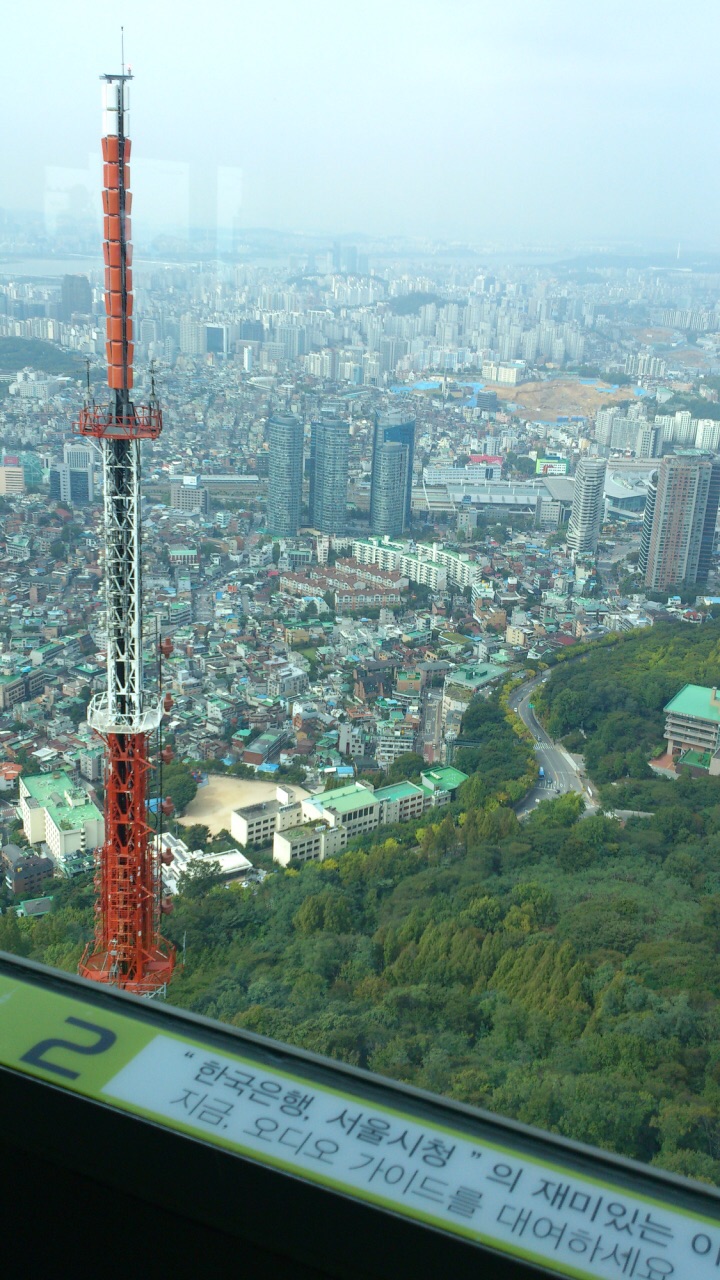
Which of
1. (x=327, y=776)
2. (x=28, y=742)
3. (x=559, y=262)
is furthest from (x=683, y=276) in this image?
(x=28, y=742)

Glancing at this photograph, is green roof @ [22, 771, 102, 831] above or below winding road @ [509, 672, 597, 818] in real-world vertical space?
above

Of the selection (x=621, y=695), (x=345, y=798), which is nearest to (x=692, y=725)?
(x=621, y=695)

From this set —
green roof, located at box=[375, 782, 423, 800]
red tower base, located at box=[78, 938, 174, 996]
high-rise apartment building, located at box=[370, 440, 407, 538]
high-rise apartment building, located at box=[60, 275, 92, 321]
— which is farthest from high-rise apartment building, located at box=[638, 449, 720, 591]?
red tower base, located at box=[78, 938, 174, 996]

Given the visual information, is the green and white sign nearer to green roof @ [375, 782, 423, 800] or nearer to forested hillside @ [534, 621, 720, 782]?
green roof @ [375, 782, 423, 800]

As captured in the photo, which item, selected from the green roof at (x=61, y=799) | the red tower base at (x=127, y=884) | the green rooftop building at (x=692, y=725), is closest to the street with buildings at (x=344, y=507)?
the green roof at (x=61, y=799)

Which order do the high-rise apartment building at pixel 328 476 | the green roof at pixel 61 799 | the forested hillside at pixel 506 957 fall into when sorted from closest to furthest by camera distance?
the forested hillside at pixel 506 957 < the green roof at pixel 61 799 < the high-rise apartment building at pixel 328 476

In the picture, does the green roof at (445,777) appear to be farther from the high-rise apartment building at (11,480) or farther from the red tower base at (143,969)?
the high-rise apartment building at (11,480)
